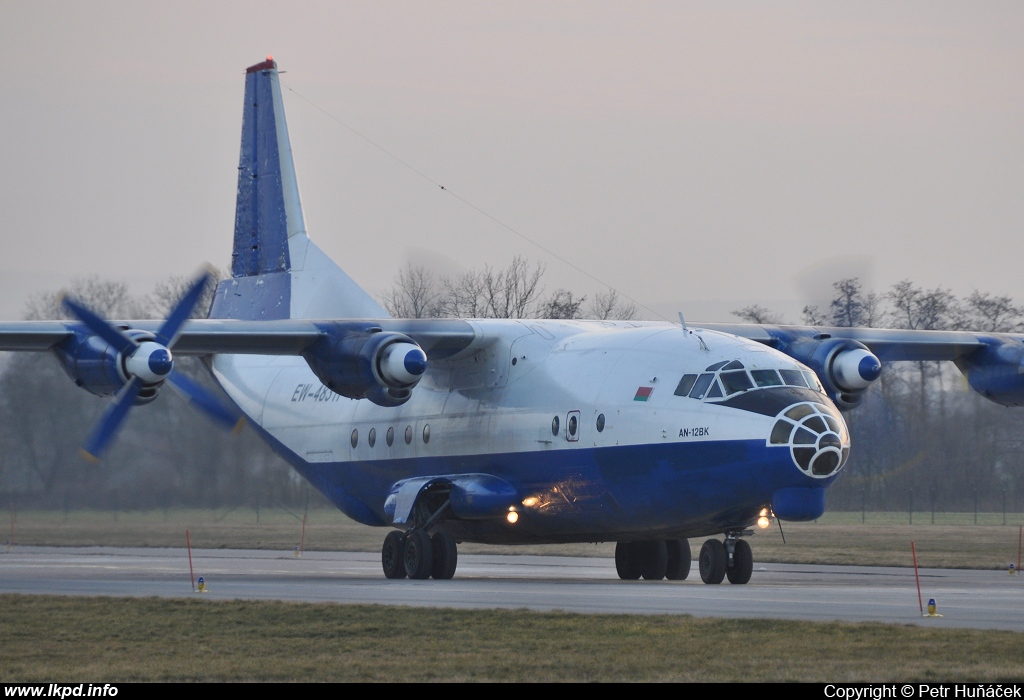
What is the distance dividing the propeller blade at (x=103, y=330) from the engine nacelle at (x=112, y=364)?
0.11 metres

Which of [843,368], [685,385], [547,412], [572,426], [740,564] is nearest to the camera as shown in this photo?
[685,385]

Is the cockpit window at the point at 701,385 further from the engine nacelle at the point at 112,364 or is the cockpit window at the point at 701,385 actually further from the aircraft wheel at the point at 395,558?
the engine nacelle at the point at 112,364

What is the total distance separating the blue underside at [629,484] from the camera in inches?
781

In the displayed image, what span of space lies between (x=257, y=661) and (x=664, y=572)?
12.5 m

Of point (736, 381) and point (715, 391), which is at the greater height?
point (736, 381)

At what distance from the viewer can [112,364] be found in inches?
856

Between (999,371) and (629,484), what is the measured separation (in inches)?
336

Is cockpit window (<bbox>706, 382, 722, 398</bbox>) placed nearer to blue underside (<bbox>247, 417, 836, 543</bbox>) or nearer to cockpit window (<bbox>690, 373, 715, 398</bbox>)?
cockpit window (<bbox>690, 373, 715, 398</bbox>)

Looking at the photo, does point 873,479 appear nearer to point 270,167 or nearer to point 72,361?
point 270,167

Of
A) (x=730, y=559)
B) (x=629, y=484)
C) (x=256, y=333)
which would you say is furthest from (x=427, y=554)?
(x=730, y=559)

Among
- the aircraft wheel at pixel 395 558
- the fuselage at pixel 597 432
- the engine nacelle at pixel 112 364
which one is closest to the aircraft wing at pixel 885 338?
the fuselage at pixel 597 432

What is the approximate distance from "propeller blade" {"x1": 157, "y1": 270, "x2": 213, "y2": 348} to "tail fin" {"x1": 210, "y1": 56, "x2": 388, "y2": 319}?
7016mm

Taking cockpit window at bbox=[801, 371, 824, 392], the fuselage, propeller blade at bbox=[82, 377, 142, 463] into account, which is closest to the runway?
the fuselage

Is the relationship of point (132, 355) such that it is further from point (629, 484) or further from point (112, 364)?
point (629, 484)
